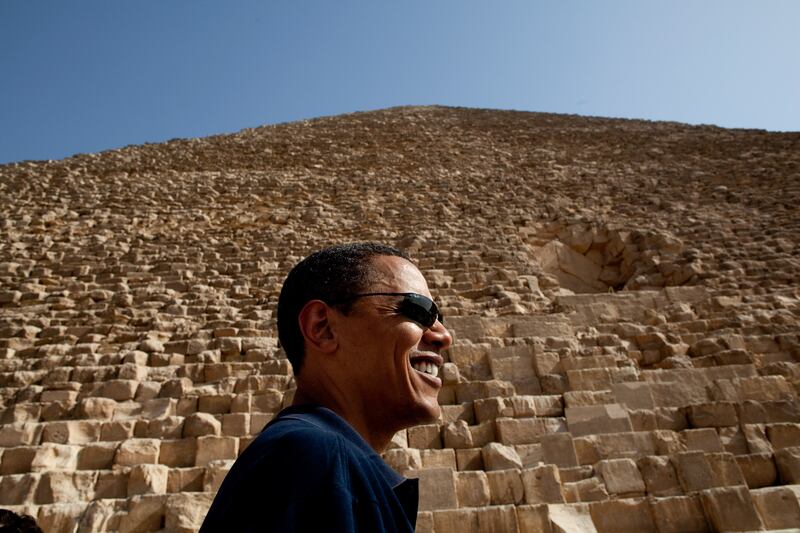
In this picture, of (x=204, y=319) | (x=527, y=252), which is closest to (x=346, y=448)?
(x=204, y=319)

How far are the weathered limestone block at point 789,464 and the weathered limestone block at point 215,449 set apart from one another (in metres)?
3.66

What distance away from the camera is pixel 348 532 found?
0.84 meters

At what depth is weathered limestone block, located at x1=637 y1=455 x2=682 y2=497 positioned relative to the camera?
135 inches

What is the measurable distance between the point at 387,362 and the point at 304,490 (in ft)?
1.88

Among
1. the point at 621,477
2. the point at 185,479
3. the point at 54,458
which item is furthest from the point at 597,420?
the point at 54,458

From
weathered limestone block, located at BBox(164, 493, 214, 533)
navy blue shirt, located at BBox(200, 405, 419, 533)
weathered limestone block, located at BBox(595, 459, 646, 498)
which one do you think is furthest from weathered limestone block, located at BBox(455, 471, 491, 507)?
navy blue shirt, located at BBox(200, 405, 419, 533)

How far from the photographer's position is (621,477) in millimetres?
3482

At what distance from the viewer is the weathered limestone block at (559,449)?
3.71m

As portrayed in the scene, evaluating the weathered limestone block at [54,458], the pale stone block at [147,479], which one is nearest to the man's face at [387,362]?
the pale stone block at [147,479]

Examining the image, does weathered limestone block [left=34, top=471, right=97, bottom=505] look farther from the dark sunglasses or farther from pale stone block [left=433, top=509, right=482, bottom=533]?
the dark sunglasses

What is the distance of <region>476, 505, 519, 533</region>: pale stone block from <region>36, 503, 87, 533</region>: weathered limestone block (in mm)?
2418

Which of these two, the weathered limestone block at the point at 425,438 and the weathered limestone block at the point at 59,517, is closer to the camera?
the weathered limestone block at the point at 59,517

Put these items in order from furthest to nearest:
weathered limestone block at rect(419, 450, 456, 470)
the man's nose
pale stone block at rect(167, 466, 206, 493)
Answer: weathered limestone block at rect(419, 450, 456, 470) < pale stone block at rect(167, 466, 206, 493) < the man's nose

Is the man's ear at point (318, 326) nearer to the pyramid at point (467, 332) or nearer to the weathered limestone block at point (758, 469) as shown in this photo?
the pyramid at point (467, 332)
